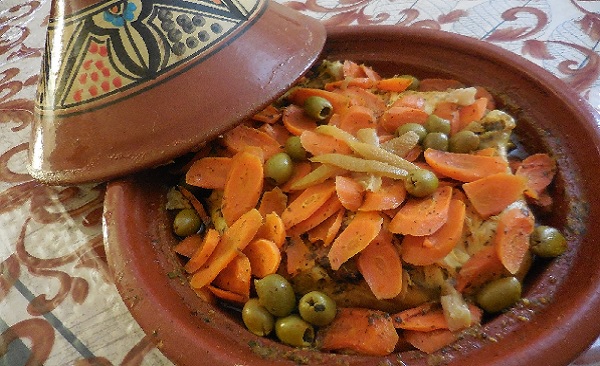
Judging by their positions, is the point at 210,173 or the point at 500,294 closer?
the point at 500,294

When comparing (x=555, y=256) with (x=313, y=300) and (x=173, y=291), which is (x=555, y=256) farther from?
(x=173, y=291)

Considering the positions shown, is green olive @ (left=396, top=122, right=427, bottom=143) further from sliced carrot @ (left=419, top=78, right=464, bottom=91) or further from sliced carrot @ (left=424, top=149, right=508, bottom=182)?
sliced carrot @ (left=419, top=78, right=464, bottom=91)

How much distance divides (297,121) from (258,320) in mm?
610

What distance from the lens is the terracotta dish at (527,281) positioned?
2.86ft

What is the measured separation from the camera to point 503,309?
1.01 m

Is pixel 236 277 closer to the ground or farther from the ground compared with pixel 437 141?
closer to the ground

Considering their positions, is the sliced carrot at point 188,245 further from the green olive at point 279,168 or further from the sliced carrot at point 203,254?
the green olive at point 279,168

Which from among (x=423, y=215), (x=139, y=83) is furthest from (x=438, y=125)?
(x=139, y=83)

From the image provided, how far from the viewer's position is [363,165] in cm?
114

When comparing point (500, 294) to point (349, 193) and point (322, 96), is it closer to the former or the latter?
point (349, 193)

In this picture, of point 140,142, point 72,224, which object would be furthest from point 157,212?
point 72,224

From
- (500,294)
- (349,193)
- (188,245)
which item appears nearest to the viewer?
(500,294)

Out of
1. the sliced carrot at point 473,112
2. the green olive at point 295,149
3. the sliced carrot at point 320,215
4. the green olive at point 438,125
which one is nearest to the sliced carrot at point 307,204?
the sliced carrot at point 320,215

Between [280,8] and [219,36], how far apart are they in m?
0.26
